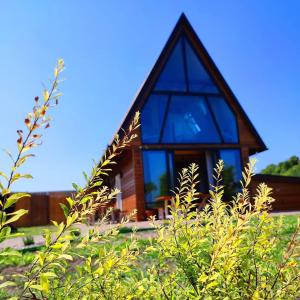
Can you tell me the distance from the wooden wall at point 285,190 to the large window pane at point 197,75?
5.26m

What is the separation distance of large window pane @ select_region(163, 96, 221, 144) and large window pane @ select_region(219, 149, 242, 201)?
0.73 meters

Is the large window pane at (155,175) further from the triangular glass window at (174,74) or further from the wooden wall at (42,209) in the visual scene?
the wooden wall at (42,209)

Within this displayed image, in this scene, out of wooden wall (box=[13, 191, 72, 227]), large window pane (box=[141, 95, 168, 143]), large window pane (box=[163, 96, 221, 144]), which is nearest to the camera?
large window pane (box=[141, 95, 168, 143])

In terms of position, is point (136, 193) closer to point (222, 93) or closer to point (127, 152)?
point (127, 152)

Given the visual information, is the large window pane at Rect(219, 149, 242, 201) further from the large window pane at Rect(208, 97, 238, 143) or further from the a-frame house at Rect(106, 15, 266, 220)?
the large window pane at Rect(208, 97, 238, 143)

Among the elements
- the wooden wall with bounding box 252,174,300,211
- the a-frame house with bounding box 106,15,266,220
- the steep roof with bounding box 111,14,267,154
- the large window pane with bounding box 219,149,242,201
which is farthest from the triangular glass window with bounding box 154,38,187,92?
the wooden wall with bounding box 252,174,300,211

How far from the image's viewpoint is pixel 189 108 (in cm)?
1535

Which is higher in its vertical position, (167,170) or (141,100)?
(141,100)

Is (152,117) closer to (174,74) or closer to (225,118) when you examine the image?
(174,74)

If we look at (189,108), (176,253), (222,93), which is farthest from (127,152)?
(176,253)

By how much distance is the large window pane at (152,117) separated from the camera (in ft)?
47.8

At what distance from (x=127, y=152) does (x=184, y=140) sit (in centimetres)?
243

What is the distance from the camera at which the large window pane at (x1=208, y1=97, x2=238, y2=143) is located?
15789 millimetres

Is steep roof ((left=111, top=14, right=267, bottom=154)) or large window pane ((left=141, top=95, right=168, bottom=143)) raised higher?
steep roof ((left=111, top=14, right=267, bottom=154))
